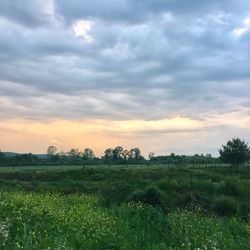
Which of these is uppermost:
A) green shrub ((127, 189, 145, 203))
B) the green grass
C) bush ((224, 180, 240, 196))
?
bush ((224, 180, 240, 196))

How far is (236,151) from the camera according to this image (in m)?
66.0

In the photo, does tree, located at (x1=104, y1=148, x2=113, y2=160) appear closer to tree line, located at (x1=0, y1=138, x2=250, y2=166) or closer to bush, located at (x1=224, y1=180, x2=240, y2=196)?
tree line, located at (x1=0, y1=138, x2=250, y2=166)

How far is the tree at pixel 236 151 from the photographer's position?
2589 inches

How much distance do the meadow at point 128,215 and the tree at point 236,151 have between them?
76.0 feet

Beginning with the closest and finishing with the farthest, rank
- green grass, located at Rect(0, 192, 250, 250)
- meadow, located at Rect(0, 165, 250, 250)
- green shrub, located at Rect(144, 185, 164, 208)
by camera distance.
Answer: green grass, located at Rect(0, 192, 250, 250), meadow, located at Rect(0, 165, 250, 250), green shrub, located at Rect(144, 185, 164, 208)

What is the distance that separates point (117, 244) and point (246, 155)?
186 feet

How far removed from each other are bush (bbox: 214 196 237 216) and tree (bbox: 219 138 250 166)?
39.2m

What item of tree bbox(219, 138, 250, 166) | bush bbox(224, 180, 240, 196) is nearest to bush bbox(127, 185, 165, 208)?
bush bbox(224, 180, 240, 196)

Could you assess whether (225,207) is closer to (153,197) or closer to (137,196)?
(153,197)

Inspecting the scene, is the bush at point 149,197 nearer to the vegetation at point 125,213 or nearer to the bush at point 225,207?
the vegetation at point 125,213

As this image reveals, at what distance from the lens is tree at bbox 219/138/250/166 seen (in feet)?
216

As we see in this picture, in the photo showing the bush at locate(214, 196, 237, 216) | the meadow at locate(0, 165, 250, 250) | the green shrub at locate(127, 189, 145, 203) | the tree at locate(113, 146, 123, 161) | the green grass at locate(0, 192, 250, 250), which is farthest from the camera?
the tree at locate(113, 146, 123, 161)

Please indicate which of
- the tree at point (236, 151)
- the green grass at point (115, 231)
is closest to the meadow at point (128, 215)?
the green grass at point (115, 231)

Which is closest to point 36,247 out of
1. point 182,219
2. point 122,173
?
point 182,219
